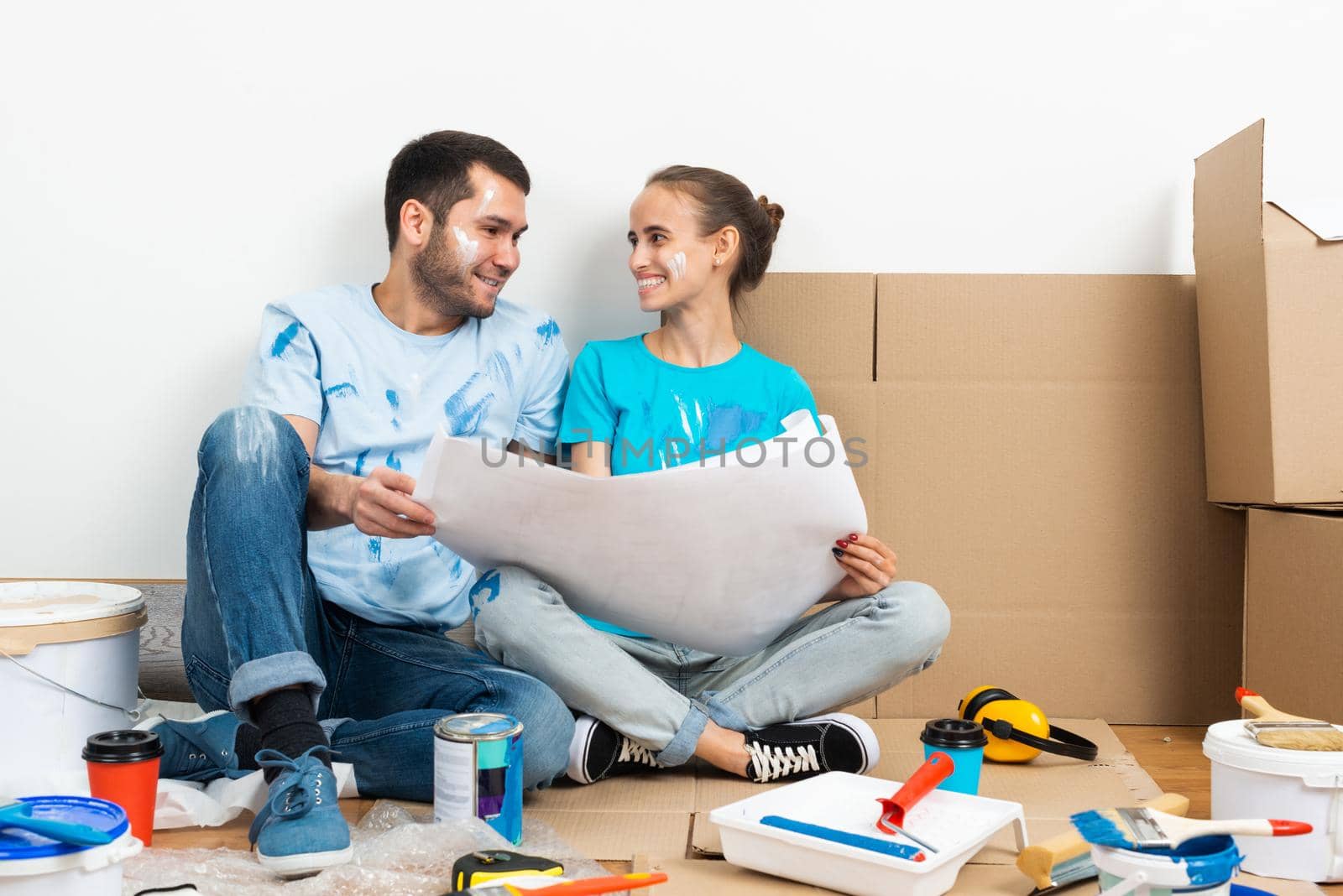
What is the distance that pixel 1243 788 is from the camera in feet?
3.57

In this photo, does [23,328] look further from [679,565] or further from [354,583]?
[679,565]

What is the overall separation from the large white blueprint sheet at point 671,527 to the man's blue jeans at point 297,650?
14cm

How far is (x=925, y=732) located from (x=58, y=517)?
1343mm

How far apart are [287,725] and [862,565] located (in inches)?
25.8

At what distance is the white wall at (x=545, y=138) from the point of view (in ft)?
5.74

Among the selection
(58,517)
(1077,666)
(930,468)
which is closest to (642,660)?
(930,468)

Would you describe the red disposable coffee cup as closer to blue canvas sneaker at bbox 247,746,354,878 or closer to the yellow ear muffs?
blue canvas sneaker at bbox 247,746,354,878

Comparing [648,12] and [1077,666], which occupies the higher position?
[648,12]

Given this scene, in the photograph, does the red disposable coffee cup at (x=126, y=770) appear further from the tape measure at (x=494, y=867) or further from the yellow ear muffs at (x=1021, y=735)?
the yellow ear muffs at (x=1021, y=735)

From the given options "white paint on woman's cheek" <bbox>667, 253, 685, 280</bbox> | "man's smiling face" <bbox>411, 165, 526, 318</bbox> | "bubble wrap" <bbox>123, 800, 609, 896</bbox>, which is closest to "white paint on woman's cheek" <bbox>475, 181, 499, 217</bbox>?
"man's smiling face" <bbox>411, 165, 526, 318</bbox>

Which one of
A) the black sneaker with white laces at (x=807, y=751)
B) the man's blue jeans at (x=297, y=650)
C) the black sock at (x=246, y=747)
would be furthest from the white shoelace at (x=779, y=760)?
the black sock at (x=246, y=747)

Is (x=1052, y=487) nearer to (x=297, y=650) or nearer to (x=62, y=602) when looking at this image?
(x=297, y=650)

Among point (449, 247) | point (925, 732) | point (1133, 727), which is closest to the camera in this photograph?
point (925, 732)

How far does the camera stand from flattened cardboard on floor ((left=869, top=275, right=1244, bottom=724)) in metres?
1.71
